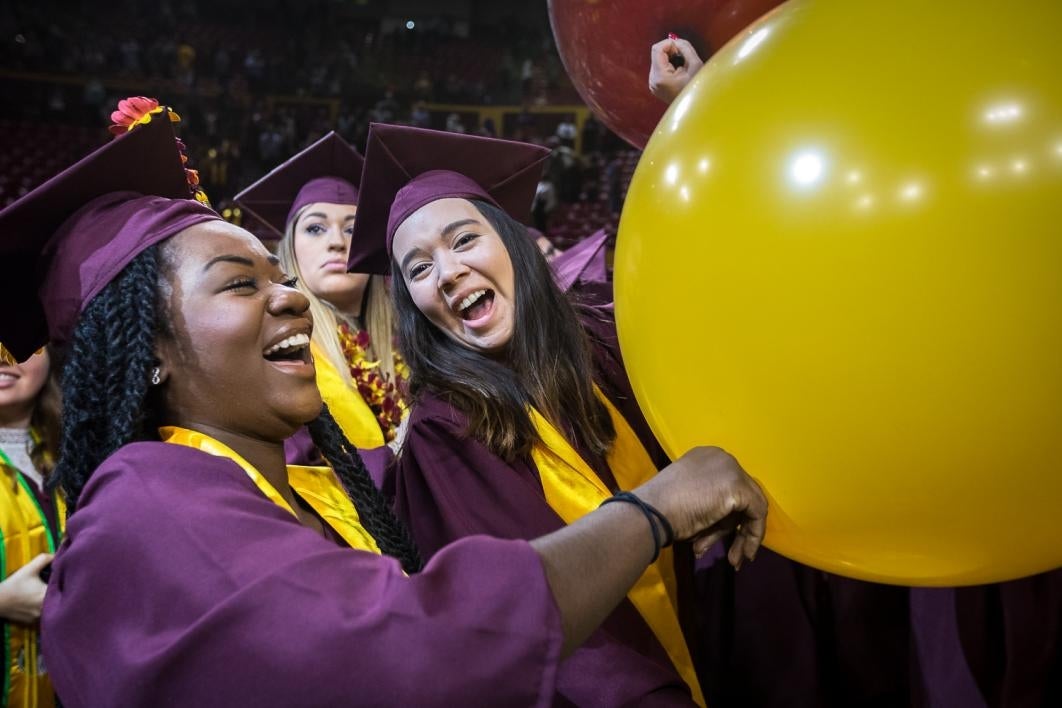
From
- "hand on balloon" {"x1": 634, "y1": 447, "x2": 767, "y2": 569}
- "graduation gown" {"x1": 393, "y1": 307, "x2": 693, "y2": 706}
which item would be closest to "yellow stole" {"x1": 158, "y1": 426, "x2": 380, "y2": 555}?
"graduation gown" {"x1": 393, "y1": 307, "x2": 693, "y2": 706}

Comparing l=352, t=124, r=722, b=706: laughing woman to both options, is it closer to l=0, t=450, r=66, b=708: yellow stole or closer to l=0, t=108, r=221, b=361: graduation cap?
l=0, t=108, r=221, b=361: graduation cap

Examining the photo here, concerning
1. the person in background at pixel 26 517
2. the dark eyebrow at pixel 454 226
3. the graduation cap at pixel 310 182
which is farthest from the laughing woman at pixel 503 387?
the graduation cap at pixel 310 182

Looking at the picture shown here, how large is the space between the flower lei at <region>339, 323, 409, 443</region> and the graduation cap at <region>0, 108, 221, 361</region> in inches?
60.9

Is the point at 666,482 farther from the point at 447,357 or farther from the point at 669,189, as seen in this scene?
the point at 447,357

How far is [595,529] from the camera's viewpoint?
999 mm

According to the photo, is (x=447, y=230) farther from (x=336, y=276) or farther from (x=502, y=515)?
(x=336, y=276)

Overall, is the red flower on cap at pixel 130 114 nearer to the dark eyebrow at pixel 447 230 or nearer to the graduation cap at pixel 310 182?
the dark eyebrow at pixel 447 230

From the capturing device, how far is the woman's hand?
1.90 meters

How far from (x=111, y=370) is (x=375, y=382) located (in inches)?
71.6

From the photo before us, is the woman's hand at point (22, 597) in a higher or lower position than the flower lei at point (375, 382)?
lower

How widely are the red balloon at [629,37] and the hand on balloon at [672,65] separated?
0.02 metres

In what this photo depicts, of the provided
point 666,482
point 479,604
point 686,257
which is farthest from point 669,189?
point 479,604

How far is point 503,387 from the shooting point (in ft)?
5.82

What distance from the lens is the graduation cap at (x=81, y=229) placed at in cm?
124
